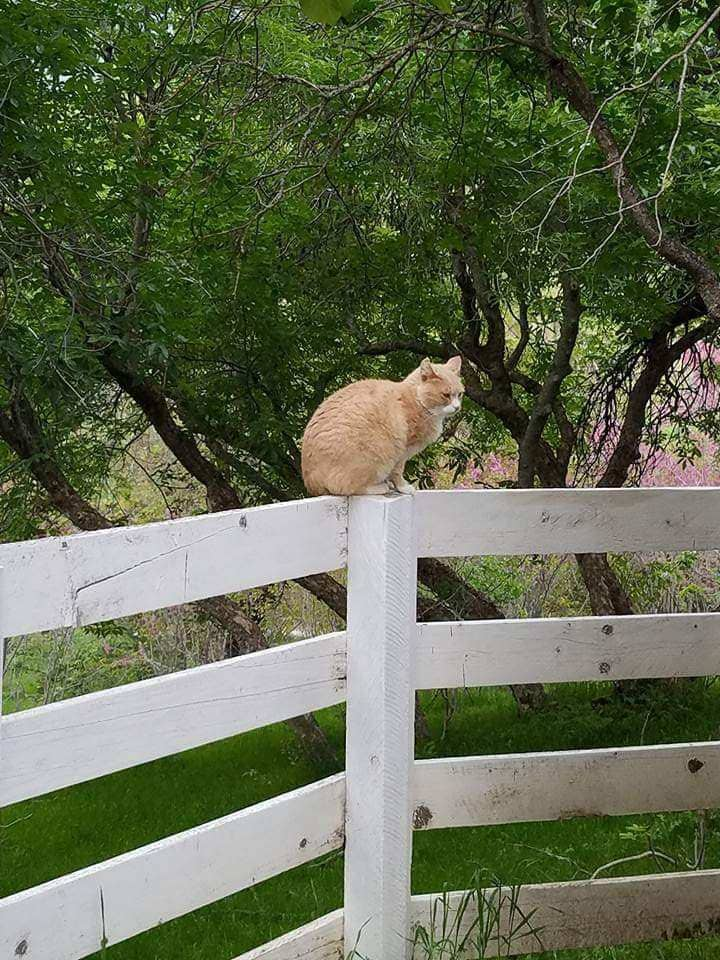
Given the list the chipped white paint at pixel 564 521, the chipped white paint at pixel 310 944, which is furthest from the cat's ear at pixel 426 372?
the chipped white paint at pixel 310 944

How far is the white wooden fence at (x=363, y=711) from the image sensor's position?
1.98 metres

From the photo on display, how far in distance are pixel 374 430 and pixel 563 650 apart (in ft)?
2.67

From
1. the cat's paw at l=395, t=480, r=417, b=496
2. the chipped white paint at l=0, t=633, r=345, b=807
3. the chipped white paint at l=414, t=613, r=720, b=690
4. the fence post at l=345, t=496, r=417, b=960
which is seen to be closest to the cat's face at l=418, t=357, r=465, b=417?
the cat's paw at l=395, t=480, r=417, b=496

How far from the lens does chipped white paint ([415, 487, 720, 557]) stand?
9.94ft

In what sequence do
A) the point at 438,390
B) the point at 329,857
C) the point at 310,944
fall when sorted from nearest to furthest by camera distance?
the point at 310,944 → the point at 438,390 → the point at 329,857

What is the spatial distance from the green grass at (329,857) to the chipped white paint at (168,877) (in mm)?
808

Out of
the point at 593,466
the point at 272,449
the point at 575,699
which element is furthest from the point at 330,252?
the point at 575,699

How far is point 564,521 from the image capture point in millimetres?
3213

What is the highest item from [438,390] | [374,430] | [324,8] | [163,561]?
[324,8]

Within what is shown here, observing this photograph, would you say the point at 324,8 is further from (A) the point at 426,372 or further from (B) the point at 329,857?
(B) the point at 329,857

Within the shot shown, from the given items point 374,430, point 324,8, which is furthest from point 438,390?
point 324,8

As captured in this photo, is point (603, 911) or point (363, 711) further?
point (603, 911)

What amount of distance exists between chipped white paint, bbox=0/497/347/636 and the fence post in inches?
3.7

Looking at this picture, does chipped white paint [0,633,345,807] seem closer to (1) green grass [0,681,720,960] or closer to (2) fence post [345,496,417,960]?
(2) fence post [345,496,417,960]
